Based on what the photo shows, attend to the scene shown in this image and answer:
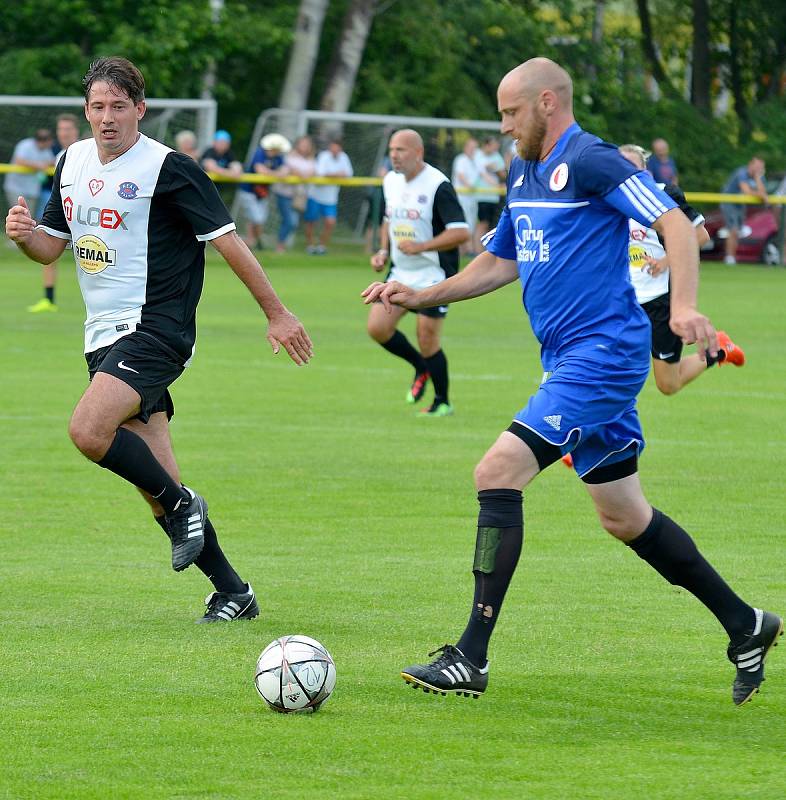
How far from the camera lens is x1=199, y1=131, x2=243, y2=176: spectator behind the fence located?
96.9ft

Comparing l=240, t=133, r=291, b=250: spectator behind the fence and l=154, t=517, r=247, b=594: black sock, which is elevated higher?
l=154, t=517, r=247, b=594: black sock

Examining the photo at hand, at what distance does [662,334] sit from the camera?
39.1 feet

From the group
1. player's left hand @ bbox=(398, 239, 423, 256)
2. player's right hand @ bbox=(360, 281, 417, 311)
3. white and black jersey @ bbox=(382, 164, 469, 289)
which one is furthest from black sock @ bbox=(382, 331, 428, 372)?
player's right hand @ bbox=(360, 281, 417, 311)

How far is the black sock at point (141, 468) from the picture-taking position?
6508mm

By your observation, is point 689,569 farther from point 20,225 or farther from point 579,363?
point 20,225

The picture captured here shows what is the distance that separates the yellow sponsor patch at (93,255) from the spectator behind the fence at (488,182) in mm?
25262

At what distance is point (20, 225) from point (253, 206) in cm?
2441

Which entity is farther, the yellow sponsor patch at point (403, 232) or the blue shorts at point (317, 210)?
the blue shorts at point (317, 210)

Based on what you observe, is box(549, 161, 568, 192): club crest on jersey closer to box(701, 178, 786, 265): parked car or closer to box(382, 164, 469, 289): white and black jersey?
box(382, 164, 469, 289): white and black jersey

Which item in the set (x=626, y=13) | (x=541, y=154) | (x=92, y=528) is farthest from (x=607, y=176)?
(x=626, y=13)

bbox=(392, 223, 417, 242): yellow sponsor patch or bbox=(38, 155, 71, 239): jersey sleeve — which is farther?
bbox=(392, 223, 417, 242): yellow sponsor patch

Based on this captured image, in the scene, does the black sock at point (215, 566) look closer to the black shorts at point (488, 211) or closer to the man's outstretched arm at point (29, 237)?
the man's outstretched arm at point (29, 237)

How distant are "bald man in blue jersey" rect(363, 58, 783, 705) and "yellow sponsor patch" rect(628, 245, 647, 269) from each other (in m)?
5.95

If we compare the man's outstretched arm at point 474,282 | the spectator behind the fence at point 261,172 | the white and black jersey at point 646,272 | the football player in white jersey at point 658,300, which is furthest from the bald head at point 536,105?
the spectator behind the fence at point 261,172
